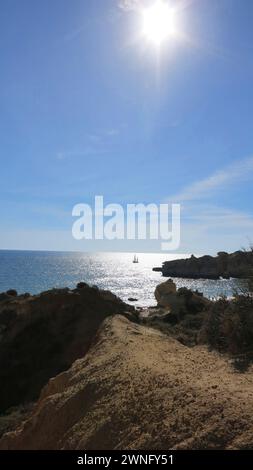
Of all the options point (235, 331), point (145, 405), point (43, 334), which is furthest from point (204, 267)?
point (145, 405)

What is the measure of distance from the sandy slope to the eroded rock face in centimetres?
1007

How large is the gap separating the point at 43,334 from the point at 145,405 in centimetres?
1813

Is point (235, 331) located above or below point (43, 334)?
above

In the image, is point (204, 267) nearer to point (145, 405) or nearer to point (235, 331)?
point (235, 331)

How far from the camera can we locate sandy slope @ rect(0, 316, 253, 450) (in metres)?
5.57

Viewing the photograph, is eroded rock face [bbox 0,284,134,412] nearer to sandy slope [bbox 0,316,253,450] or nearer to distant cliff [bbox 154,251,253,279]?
sandy slope [bbox 0,316,253,450]

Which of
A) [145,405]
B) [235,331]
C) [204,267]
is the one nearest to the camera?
[145,405]

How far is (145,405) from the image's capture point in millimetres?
6906

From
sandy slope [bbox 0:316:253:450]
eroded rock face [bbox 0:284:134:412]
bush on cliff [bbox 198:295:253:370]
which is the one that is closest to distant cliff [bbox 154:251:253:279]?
eroded rock face [bbox 0:284:134:412]

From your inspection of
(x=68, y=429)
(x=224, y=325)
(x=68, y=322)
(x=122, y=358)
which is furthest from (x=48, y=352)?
(x=68, y=429)

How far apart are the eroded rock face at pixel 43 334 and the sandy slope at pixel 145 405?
10069mm

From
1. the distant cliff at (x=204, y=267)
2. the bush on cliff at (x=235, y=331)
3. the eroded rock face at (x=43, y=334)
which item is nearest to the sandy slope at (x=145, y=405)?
the bush on cliff at (x=235, y=331)

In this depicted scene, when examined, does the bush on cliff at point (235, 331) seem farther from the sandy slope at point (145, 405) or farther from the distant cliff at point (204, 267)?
the distant cliff at point (204, 267)
